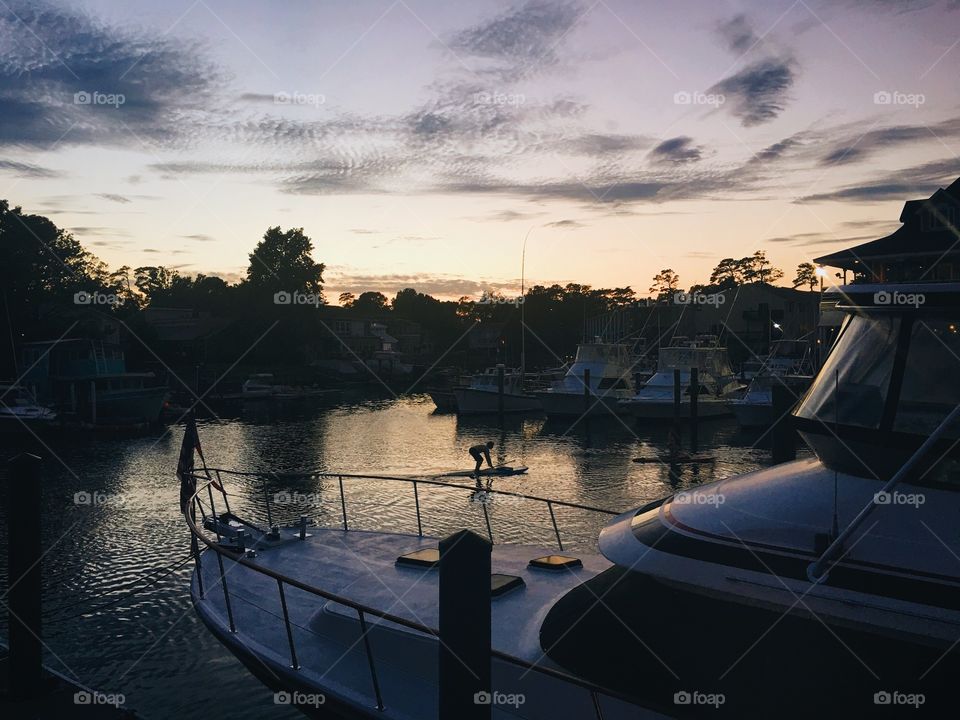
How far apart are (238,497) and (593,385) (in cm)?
2997

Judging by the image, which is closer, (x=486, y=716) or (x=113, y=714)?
(x=486, y=716)

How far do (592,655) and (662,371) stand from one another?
47.8 m

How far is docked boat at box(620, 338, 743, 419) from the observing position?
156 feet

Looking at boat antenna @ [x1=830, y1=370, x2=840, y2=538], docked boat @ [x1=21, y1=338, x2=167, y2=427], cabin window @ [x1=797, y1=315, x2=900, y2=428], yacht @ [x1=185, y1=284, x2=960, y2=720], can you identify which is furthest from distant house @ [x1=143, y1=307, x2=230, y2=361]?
boat antenna @ [x1=830, y1=370, x2=840, y2=538]

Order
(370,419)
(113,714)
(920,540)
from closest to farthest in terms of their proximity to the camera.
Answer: (920,540), (113,714), (370,419)

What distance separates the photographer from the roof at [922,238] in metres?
6.71

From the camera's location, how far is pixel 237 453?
128 feet

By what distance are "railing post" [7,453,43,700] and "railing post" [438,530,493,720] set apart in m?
5.02

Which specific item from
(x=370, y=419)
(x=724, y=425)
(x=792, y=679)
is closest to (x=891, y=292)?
(x=792, y=679)

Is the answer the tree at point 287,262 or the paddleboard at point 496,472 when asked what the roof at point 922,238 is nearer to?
the paddleboard at point 496,472

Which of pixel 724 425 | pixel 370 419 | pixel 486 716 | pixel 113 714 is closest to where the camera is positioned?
pixel 486 716

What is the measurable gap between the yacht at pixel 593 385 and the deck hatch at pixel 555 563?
4140 centimetres

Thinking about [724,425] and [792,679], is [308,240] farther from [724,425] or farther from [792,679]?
[792,679]

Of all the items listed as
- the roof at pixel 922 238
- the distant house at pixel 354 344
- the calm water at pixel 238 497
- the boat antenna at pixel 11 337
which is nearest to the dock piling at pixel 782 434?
the roof at pixel 922 238
